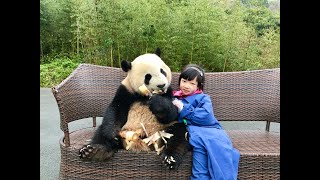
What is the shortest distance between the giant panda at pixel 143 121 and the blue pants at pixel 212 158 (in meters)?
0.08

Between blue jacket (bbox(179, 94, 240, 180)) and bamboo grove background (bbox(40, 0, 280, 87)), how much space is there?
324 centimetres

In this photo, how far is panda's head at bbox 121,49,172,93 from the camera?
244 cm

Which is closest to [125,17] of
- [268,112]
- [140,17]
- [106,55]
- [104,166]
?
[140,17]

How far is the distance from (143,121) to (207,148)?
0.45 metres

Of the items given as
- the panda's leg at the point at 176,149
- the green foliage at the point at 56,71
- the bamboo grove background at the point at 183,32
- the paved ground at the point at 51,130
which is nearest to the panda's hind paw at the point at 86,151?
the panda's leg at the point at 176,149

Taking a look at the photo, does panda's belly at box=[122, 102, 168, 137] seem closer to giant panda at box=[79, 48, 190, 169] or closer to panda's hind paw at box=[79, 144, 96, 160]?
giant panda at box=[79, 48, 190, 169]

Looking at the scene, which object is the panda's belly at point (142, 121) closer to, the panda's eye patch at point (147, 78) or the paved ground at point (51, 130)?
the panda's eye patch at point (147, 78)

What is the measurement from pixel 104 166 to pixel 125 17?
4122mm

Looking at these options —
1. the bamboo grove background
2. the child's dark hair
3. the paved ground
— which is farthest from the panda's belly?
the bamboo grove background

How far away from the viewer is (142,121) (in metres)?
2.45

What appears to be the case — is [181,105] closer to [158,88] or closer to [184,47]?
[158,88]

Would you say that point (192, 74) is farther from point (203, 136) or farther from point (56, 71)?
point (56, 71)

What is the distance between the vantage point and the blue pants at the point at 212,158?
2.24 meters

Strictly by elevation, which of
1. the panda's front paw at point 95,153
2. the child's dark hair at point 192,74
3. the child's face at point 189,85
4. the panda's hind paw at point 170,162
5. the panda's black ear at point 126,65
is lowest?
the panda's hind paw at point 170,162
